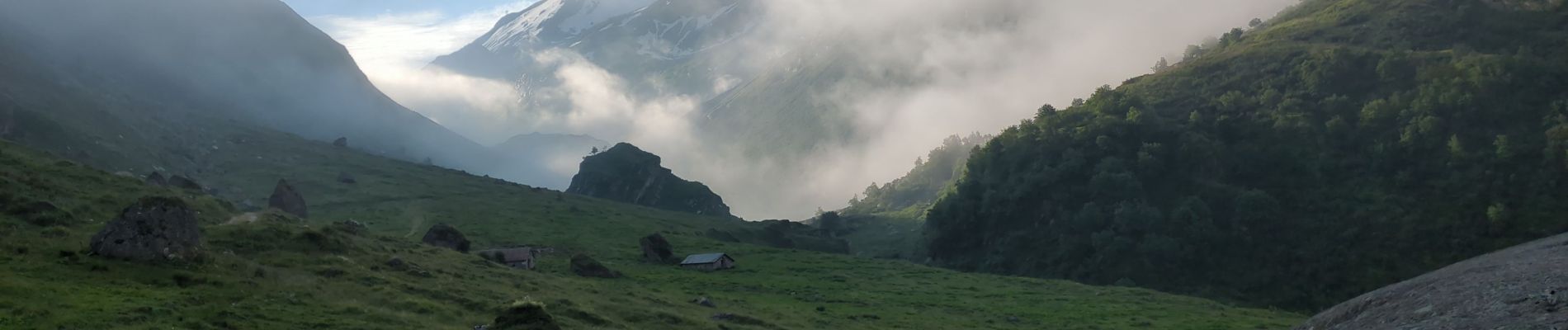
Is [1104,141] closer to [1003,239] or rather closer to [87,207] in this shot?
[1003,239]

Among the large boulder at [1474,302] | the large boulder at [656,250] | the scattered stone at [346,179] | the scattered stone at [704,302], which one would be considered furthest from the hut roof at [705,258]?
the scattered stone at [346,179]

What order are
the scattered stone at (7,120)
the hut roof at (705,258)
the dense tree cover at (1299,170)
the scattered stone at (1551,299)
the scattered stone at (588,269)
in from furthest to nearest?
the scattered stone at (7,120) < the dense tree cover at (1299,170) < the hut roof at (705,258) < the scattered stone at (588,269) < the scattered stone at (1551,299)

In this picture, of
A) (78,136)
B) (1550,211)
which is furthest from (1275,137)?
(78,136)

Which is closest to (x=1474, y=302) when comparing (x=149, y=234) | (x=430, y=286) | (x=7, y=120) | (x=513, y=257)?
(x=430, y=286)

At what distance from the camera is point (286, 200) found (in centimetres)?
11569

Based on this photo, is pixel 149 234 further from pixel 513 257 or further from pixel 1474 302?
A: pixel 1474 302

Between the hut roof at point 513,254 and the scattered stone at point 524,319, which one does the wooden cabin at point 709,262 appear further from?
the scattered stone at point 524,319

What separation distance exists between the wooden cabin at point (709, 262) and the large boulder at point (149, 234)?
6330cm

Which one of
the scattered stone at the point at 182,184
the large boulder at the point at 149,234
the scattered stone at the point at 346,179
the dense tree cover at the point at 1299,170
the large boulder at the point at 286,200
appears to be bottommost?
the dense tree cover at the point at 1299,170

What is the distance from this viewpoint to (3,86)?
578 feet

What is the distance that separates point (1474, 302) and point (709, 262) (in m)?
80.3

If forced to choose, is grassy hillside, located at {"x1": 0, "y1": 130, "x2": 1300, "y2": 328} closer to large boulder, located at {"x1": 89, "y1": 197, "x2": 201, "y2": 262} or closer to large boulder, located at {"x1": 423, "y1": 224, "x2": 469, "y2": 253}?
large boulder, located at {"x1": 89, "y1": 197, "x2": 201, "y2": 262}

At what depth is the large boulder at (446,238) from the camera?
318ft

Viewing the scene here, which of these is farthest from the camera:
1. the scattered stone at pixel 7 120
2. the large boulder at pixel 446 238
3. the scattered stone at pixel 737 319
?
the scattered stone at pixel 7 120
